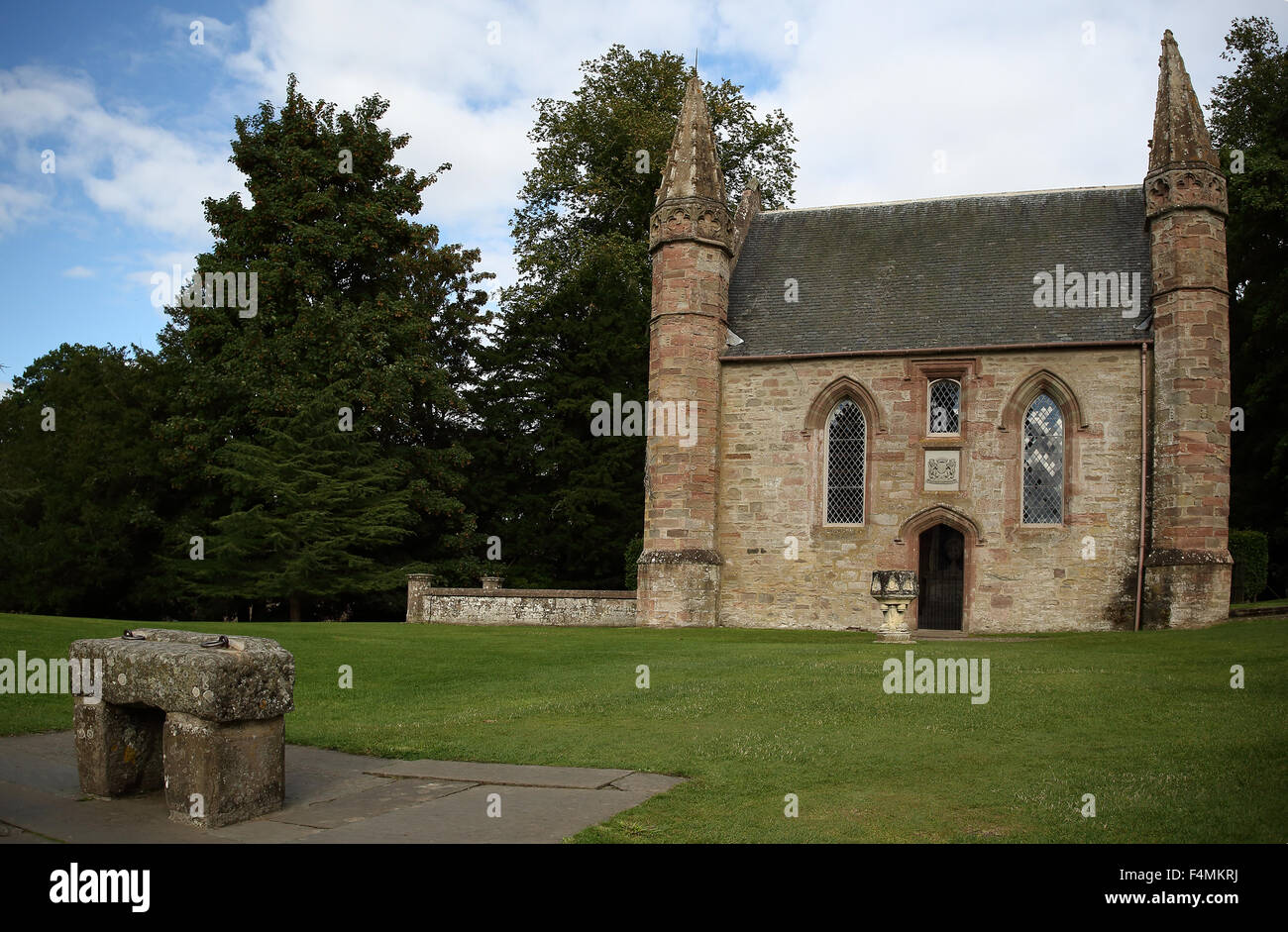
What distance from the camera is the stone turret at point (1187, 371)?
2148 centimetres

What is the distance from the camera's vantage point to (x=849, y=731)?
27.1 ft

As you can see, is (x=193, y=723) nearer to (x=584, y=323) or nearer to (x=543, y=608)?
(x=543, y=608)

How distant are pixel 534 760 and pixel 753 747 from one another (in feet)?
5.36

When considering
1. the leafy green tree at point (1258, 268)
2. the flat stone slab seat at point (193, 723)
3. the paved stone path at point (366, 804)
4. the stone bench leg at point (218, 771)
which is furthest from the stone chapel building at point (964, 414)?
the stone bench leg at point (218, 771)

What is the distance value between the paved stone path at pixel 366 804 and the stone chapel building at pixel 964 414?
1707 cm

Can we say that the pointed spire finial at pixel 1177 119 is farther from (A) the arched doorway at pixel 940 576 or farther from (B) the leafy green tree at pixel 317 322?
(B) the leafy green tree at pixel 317 322

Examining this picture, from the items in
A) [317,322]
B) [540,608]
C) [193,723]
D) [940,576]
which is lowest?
[540,608]

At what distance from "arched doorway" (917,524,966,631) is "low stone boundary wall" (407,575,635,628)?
23.7 ft

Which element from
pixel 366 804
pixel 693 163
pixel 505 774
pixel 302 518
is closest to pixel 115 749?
pixel 366 804

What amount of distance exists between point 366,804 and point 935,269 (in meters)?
23.4

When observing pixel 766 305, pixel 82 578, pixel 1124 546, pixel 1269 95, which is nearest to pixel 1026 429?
pixel 1124 546
